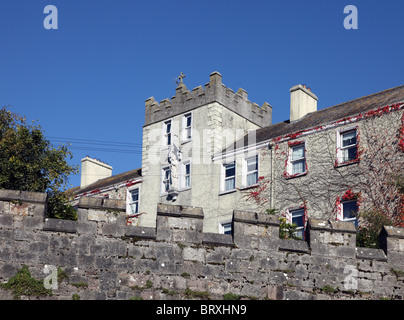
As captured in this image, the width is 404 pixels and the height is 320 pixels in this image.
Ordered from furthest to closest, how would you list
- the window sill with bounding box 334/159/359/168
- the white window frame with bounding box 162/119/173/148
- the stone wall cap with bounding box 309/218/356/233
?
the white window frame with bounding box 162/119/173/148 < the window sill with bounding box 334/159/359/168 < the stone wall cap with bounding box 309/218/356/233

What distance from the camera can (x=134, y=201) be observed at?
4112 cm

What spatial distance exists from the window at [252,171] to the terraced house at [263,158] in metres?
0.05

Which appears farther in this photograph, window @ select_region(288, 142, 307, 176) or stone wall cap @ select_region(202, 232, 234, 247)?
window @ select_region(288, 142, 307, 176)

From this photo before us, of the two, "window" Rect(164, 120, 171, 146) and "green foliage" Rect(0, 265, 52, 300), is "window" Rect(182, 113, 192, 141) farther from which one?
"green foliage" Rect(0, 265, 52, 300)

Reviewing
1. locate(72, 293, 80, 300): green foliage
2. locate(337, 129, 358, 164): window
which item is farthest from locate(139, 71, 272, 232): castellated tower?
locate(72, 293, 80, 300): green foliage

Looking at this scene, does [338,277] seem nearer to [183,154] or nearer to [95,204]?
[95,204]

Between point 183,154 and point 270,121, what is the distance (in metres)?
6.18

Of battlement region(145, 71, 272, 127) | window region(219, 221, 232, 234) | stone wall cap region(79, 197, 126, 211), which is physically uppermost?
battlement region(145, 71, 272, 127)

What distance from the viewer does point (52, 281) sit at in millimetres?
15211

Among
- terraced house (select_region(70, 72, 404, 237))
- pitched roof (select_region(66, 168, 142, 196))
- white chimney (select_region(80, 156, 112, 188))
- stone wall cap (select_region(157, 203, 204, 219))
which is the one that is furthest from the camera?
white chimney (select_region(80, 156, 112, 188))

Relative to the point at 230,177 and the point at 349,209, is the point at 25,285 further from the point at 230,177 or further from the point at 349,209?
the point at 230,177

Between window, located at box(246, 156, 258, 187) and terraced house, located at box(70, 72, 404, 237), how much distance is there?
0.05 metres

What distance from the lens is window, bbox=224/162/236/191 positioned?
36719 mm
